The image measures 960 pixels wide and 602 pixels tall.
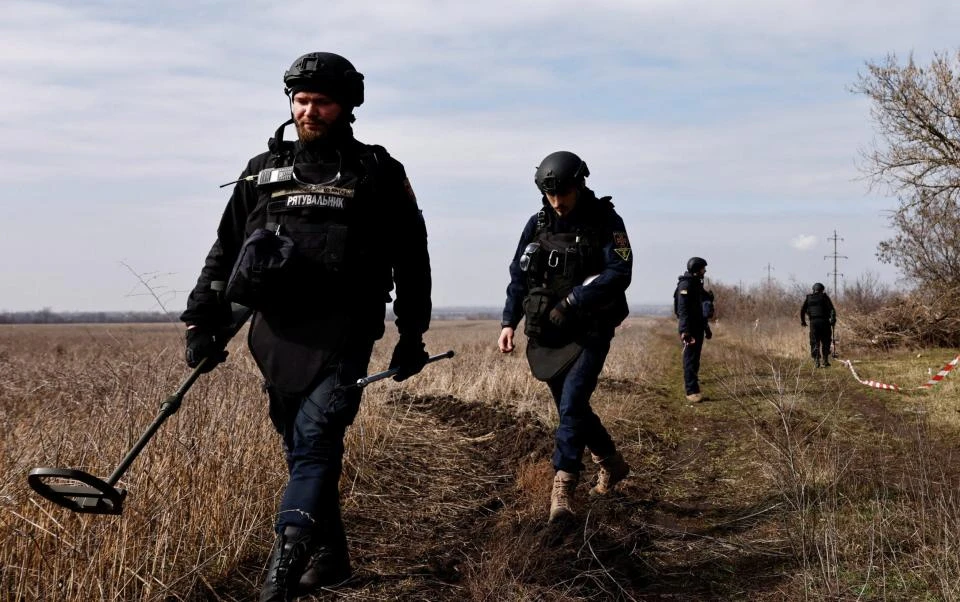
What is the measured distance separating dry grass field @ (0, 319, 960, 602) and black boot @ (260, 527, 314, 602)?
1.00 ft

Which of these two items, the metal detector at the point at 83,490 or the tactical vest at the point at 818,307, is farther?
the tactical vest at the point at 818,307

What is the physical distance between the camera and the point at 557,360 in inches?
215

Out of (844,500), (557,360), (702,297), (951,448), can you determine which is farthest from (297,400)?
(702,297)

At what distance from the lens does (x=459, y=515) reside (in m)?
5.34

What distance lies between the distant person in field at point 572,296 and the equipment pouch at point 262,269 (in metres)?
2.20

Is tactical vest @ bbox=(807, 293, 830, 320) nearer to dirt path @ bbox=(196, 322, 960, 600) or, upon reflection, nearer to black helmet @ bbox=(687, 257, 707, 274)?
black helmet @ bbox=(687, 257, 707, 274)

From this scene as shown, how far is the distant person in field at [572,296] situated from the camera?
5328 mm

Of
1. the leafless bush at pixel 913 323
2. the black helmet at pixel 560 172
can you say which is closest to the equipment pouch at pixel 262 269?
the black helmet at pixel 560 172

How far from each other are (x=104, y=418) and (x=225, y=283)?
1.25 m

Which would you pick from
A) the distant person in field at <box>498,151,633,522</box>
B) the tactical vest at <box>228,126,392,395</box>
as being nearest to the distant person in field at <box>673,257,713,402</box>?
the distant person in field at <box>498,151,633,522</box>

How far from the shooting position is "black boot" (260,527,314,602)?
3.36 metres

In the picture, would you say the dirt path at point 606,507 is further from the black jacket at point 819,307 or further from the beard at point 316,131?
the black jacket at point 819,307

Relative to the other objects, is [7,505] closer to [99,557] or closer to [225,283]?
[99,557]

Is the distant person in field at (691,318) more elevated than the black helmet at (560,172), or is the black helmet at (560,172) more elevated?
the black helmet at (560,172)
